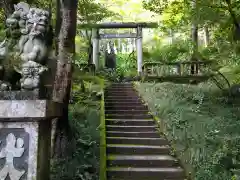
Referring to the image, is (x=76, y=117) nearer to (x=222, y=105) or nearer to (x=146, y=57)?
(x=222, y=105)

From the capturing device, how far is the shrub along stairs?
7230 mm

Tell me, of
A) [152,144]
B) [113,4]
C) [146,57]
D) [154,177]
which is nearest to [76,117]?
[152,144]

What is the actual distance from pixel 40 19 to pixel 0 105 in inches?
48.7

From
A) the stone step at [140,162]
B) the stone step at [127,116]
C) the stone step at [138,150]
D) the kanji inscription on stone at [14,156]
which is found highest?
the kanji inscription on stone at [14,156]

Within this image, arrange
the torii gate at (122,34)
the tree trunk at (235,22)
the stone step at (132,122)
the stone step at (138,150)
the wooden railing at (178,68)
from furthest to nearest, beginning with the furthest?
the torii gate at (122,34) < the wooden railing at (178,68) < the tree trunk at (235,22) < the stone step at (132,122) < the stone step at (138,150)

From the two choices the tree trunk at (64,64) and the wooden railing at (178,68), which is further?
the wooden railing at (178,68)

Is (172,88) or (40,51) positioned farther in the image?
(172,88)

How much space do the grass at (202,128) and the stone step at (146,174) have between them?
1.13 ft

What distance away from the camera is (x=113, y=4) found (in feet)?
94.8

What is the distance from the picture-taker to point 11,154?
392 centimetres

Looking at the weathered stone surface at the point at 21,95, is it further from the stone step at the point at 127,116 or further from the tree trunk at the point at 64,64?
the stone step at the point at 127,116

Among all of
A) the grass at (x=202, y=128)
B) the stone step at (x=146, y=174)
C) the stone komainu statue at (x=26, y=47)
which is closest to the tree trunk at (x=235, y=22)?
the grass at (x=202, y=128)

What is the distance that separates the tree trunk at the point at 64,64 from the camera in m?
6.68

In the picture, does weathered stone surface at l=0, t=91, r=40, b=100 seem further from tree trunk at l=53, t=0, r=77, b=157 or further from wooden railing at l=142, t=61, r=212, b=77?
wooden railing at l=142, t=61, r=212, b=77
